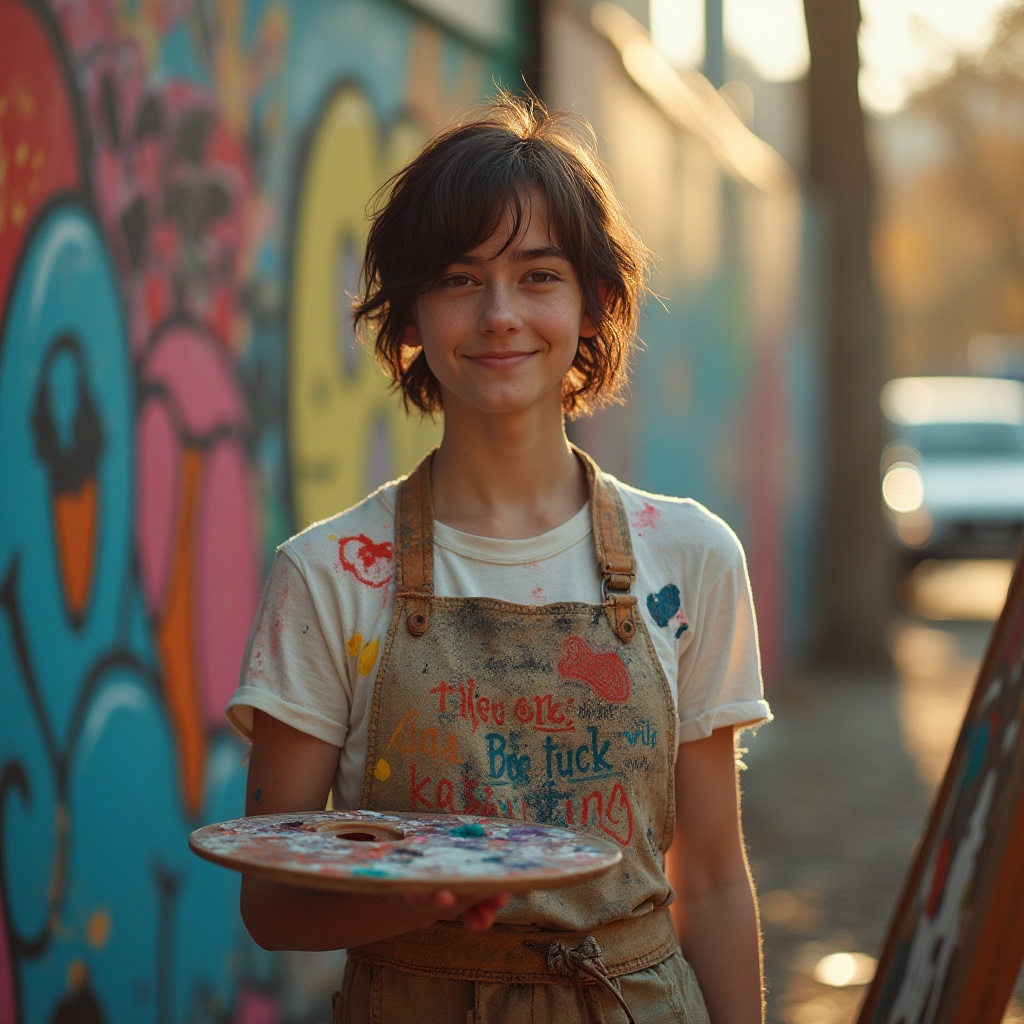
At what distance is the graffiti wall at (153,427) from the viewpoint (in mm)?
3037

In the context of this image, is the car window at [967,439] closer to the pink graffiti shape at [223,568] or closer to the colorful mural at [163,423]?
the colorful mural at [163,423]

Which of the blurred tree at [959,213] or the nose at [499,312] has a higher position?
the blurred tree at [959,213]

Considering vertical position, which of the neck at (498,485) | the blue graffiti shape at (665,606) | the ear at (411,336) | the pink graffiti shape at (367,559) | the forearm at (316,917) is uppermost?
the ear at (411,336)

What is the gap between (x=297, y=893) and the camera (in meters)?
1.93

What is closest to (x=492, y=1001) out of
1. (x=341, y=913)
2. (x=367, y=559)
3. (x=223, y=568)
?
(x=341, y=913)

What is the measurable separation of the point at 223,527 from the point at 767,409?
7476mm

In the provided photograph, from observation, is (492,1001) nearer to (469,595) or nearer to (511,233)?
(469,595)

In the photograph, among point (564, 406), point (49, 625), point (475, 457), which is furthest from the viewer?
point (49, 625)

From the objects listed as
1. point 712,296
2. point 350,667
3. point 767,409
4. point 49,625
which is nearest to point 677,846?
point 350,667

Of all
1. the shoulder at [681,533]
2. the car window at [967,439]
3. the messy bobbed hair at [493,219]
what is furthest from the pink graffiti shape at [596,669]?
the car window at [967,439]

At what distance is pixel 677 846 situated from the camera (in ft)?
7.36

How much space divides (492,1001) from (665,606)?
0.59 metres

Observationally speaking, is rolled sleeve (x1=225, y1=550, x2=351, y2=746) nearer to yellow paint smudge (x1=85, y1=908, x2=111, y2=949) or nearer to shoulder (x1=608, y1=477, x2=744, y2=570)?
shoulder (x1=608, y1=477, x2=744, y2=570)

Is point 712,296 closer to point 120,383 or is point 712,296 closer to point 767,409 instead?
point 767,409
